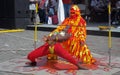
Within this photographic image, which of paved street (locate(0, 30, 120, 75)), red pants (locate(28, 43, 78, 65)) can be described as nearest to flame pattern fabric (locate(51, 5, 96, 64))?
red pants (locate(28, 43, 78, 65))

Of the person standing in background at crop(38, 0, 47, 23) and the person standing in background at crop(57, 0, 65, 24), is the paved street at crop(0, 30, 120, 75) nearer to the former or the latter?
the person standing in background at crop(57, 0, 65, 24)

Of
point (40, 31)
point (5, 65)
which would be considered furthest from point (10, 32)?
point (5, 65)

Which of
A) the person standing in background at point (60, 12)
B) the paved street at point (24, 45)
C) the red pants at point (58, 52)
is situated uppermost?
the person standing in background at point (60, 12)

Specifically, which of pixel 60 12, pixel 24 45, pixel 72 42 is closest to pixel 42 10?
pixel 60 12

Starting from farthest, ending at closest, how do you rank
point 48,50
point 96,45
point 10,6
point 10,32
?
point 10,6 → point 10,32 → point 96,45 → point 48,50

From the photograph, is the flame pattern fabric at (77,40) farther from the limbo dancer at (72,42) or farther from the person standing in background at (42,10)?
the person standing in background at (42,10)

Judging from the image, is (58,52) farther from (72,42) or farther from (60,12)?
(60,12)

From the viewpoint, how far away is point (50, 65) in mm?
9234

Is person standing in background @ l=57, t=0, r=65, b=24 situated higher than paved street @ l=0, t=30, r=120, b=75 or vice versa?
person standing in background @ l=57, t=0, r=65, b=24

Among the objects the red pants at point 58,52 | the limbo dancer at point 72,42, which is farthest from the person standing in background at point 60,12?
the red pants at point 58,52

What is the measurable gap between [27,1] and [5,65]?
9.65 metres

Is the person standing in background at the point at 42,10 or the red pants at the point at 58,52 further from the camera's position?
the person standing in background at the point at 42,10

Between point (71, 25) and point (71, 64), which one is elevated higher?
point (71, 25)

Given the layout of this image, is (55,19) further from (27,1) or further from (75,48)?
(75,48)
